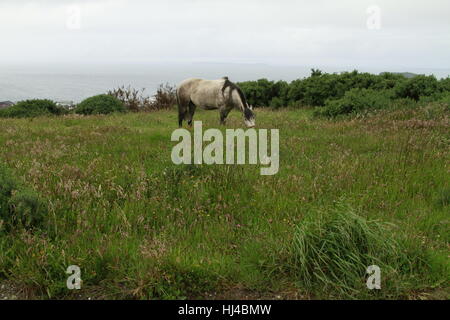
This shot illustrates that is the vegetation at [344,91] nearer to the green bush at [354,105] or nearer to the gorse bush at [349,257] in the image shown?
the green bush at [354,105]

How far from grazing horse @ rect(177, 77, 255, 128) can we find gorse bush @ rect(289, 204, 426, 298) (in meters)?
7.95

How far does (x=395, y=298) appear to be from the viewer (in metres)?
3.60

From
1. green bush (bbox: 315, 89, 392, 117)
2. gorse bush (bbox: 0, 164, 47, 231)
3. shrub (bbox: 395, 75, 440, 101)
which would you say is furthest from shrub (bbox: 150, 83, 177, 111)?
gorse bush (bbox: 0, 164, 47, 231)

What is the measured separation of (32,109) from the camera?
19.5m

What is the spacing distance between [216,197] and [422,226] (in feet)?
9.10

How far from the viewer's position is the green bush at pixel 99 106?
771 inches

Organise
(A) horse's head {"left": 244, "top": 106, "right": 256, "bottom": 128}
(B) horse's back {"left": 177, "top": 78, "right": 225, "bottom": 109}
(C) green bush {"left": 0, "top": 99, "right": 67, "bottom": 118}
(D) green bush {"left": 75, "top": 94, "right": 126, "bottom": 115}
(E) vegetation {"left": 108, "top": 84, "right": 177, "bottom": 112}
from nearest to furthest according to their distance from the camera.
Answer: (A) horse's head {"left": 244, "top": 106, "right": 256, "bottom": 128}
(B) horse's back {"left": 177, "top": 78, "right": 225, "bottom": 109}
(C) green bush {"left": 0, "top": 99, "right": 67, "bottom": 118}
(D) green bush {"left": 75, "top": 94, "right": 126, "bottom": 115}
(E) vegetation {"left": 108, "top": 84, "right": 177, "bottom": 112}

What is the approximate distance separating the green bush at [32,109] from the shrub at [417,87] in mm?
16118

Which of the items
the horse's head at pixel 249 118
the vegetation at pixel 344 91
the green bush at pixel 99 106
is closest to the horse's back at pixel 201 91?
the horse's head at pixel 249 118

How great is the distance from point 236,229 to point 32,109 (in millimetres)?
18055

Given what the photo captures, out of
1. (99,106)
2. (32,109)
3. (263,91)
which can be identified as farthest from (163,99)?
(32,109)

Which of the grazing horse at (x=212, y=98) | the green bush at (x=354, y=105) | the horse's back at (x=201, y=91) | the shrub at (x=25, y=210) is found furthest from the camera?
the green bush at (x=354, y=105)

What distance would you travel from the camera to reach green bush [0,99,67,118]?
1886cm

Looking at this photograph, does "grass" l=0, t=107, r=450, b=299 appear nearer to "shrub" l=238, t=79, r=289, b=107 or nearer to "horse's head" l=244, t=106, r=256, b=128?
"horse's head" l=244, t=106, r=256, b=128
